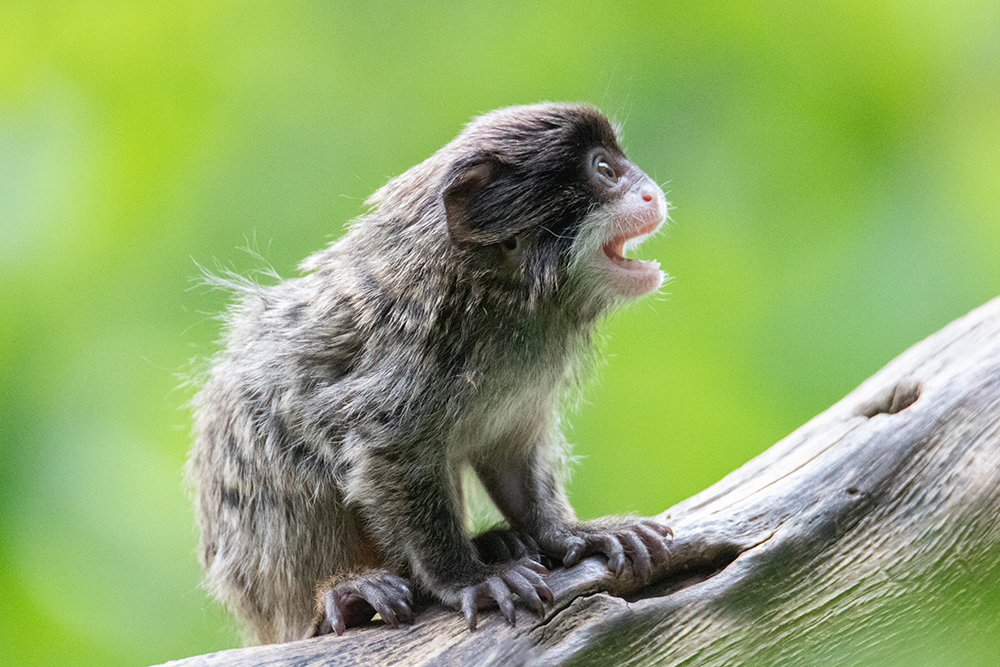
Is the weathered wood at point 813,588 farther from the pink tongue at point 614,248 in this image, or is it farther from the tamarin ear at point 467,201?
the tamarin ear at point 467,201

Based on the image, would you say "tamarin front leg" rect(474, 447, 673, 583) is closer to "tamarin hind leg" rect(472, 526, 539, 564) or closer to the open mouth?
"tamarin hind leg" rect(472, 526, 539, 564)

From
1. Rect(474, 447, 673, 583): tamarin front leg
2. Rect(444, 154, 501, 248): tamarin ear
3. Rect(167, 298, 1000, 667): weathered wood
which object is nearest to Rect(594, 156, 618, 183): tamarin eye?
Rect(444, 154, 501, 248): tamarin ear

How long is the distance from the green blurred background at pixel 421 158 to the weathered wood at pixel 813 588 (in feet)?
5.14

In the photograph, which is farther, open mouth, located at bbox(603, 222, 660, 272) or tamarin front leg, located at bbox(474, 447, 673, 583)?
open mouth, located at bbox(603, 222, 660, 272)

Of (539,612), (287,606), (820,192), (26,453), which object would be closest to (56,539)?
(26,453)

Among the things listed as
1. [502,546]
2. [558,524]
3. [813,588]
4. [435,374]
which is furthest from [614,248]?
[813,588]

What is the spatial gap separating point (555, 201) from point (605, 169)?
0.74 ft

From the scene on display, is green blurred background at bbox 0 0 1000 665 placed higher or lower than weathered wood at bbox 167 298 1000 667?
higher

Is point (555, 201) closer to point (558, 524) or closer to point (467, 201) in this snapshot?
point (467, 201)

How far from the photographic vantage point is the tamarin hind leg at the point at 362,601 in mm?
2793

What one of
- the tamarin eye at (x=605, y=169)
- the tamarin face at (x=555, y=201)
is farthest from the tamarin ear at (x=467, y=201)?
the tamarin eye at (x=605, y=169)

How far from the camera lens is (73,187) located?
441 centimetres

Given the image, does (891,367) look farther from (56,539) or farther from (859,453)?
(56,539)

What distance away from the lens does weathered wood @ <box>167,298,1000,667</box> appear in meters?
2.64
